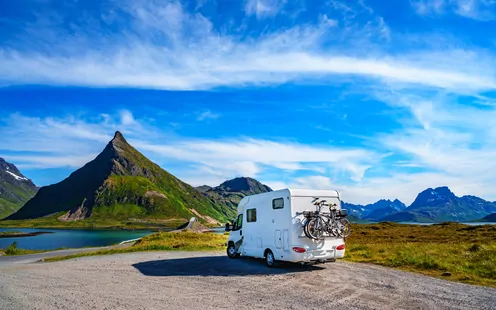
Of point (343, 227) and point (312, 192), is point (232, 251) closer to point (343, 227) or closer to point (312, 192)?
point (312, 192)

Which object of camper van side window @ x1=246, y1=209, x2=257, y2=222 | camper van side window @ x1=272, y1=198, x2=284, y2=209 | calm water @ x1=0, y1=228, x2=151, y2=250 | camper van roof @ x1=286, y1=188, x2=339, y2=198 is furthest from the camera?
calm water @ x1=0, y1=228, x2=151, y2=250

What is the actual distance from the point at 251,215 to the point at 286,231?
12.6ft

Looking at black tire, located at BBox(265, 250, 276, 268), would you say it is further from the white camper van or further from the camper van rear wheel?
the camper van rear wheel

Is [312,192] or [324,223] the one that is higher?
[312,192]

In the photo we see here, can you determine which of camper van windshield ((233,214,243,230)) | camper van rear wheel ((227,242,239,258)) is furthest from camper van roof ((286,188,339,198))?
camper van rear wheel ((227,242,239,258))

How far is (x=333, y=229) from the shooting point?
1859 centimetres

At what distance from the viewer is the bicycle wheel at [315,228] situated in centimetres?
1814

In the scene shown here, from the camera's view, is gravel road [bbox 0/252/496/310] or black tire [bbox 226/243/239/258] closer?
gravel road [bbox 0/252/496/310]

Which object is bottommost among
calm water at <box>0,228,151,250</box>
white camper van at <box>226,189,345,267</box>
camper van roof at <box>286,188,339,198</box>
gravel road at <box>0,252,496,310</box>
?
calm water at <box>0,228,151,250</box>

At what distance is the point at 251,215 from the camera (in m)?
21.8

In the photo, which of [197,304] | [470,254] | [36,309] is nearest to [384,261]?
[470,254]

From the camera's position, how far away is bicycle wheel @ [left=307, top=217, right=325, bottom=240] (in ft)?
59.5

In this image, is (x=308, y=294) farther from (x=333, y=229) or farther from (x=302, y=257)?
(x=333, y=229)

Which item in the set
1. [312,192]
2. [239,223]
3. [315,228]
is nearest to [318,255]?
[315,228]
